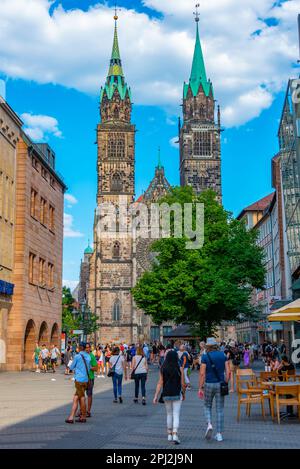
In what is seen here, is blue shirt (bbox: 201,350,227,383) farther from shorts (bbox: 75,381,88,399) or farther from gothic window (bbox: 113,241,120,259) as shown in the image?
gothic window (bbox: 113,241,120,259)

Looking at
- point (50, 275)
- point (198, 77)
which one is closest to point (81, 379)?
point (50, 275)

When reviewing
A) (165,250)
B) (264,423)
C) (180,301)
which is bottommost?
(264,423)

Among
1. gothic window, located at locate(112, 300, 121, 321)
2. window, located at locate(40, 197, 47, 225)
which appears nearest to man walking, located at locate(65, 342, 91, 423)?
window, located at locate(40, 197, 47, 225)

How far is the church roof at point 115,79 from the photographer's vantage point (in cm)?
9644

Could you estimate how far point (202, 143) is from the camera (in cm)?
9662

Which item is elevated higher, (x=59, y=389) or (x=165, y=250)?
(x=165, y=250)

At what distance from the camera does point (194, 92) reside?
9888cm

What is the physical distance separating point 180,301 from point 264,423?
2717 cm

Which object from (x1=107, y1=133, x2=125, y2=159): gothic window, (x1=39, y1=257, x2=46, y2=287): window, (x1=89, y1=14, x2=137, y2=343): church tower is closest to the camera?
(x1=39, y1=257, x2=46, y2=287): window

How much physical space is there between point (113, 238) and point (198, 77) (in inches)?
1225

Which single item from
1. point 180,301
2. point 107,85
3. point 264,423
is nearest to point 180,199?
point 180,301

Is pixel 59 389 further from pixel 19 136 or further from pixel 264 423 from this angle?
pixel 19 136

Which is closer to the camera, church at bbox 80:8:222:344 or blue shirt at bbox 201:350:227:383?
blue shirt at bbox 201:350:227:383

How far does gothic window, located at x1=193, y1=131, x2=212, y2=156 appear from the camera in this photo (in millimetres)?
96062
